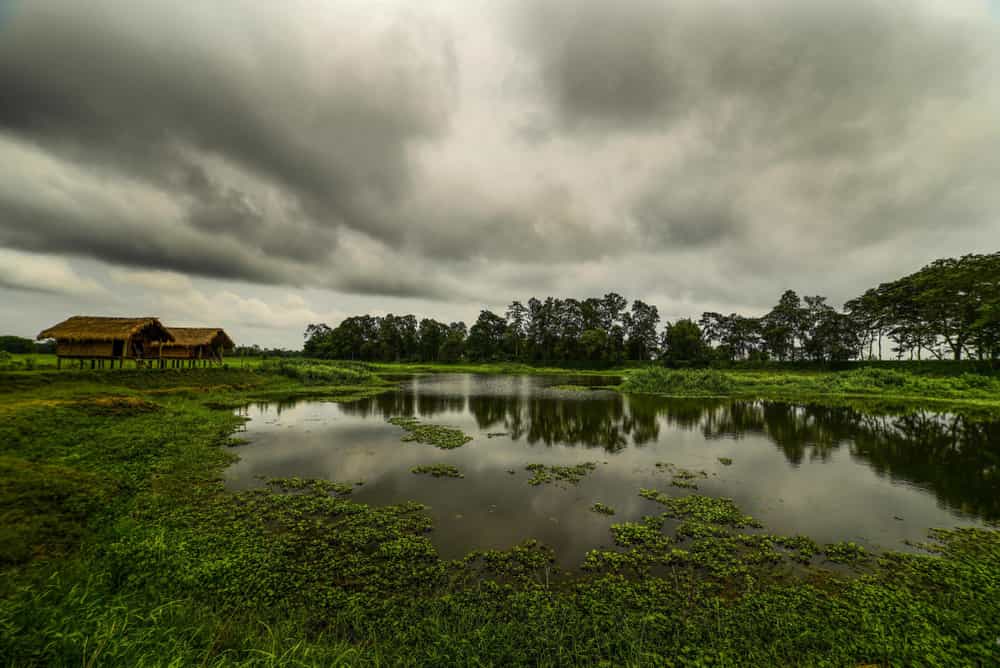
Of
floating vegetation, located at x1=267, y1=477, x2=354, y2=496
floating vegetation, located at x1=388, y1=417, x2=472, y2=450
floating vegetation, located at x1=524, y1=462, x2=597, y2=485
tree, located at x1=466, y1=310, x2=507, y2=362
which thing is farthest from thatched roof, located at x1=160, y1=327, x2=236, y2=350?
tree, located at x1=466, y1=310, x2=507, y2=362

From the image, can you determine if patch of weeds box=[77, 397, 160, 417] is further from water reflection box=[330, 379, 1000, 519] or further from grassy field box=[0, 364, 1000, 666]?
water reflection box=[330, 379, 1000, 519]

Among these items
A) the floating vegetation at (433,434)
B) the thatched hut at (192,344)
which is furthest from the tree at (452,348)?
the floating vegetation at (433,434)

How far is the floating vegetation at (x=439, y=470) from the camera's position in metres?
13.5

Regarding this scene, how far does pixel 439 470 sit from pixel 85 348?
1392 inches

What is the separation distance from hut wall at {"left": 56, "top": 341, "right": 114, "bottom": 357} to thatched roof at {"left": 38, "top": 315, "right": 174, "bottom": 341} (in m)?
0.44

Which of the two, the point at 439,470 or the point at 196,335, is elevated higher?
the point at 196,335

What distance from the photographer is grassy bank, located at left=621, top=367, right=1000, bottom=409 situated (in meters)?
34.9

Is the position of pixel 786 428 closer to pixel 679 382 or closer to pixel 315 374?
pixel 679 382

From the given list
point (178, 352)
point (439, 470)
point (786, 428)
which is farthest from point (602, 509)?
point (178, 352)

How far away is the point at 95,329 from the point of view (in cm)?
2922

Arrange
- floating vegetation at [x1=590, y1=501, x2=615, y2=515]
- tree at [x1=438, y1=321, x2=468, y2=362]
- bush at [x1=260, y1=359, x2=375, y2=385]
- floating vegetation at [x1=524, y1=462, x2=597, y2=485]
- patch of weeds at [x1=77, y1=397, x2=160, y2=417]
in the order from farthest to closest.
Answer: tree at [x1=438, y1=321, x2=468, y2=362] < bush at [x1=260, y1=359, x2=375, y2=385] < patch of weeds at [x1=77, y1=397, x2=160, y2=417] < floating vegetation at [x1=524, y1=462, x2=597, y2=485] < floating vegetation at [x1=590, y1=501, x2=615, y2=515]

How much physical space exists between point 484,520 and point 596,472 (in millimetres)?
5963

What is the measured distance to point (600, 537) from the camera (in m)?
9.02

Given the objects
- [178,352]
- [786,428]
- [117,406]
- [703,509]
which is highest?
[178,352]
